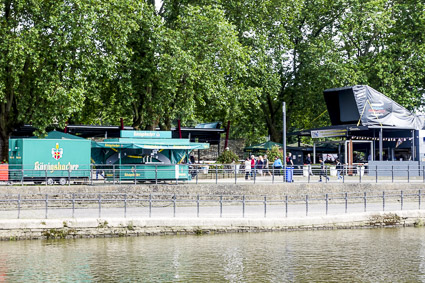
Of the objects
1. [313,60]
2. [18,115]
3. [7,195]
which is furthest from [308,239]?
[313,60]

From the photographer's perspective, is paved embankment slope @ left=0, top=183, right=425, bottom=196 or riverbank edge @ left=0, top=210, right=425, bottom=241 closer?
riverbank edge @ left=0, top=210, right=425, bottom=241

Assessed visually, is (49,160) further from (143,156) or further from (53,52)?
(53,52)

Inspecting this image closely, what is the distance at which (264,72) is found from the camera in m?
48.2

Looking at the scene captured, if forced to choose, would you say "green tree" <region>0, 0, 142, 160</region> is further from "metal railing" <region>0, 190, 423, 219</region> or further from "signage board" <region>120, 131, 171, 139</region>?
"metal railing" <region>0, 190, 423, 219</region>

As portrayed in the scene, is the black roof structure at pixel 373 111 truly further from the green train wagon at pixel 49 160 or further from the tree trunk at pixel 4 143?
the tree trunk at pixel 4 143

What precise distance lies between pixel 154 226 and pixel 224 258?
16.2 feet

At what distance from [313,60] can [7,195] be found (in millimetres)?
29739

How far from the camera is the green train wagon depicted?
104ft

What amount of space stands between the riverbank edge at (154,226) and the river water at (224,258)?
48cm

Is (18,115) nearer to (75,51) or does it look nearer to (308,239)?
(75,51)

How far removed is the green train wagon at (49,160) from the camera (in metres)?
31.8

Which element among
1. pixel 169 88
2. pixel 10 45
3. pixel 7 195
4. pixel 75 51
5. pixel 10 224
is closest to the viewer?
pixel 10 224

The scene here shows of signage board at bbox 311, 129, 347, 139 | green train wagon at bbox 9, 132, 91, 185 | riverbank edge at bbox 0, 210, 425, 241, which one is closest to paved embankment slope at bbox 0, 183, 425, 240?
riverbank edge at bbox 0, 210, 425, 241

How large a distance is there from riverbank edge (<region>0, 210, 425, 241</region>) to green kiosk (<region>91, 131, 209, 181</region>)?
24.8ft
